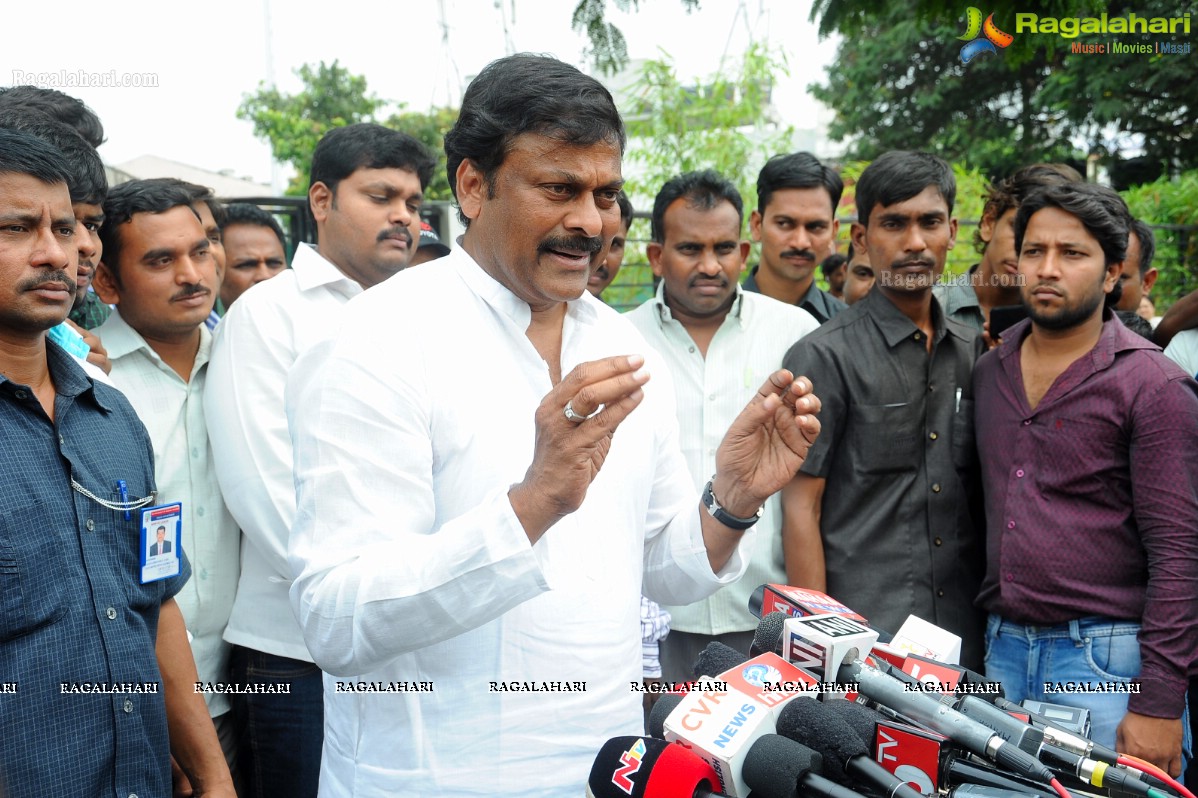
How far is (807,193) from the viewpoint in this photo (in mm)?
4844

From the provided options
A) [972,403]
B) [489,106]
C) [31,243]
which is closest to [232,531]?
[31,243]

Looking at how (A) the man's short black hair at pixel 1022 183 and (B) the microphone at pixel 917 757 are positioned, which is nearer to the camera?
(B) the microphone at pixel 917 757

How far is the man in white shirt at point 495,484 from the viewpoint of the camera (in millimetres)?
1758

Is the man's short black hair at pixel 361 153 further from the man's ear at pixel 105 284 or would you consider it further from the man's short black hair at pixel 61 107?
the man's ear at pixel 105 284

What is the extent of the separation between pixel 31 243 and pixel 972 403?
2922 mm

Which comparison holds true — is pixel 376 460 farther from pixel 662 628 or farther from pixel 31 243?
pixel 662 628

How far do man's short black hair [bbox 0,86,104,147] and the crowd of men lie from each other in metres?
0.03

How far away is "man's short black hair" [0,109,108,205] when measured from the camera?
9.75 ft

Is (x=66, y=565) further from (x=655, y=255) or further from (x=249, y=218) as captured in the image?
(x=249, y=218)

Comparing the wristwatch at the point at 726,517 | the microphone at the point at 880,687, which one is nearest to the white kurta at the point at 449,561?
the wristwatch at the point at 726,517

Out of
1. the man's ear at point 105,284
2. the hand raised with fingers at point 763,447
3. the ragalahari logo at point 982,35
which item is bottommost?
the hand raised with fingers at point 763,447

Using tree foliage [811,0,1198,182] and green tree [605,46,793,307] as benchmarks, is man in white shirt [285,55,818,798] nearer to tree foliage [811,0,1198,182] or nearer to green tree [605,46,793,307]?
green tree [605,46,793,307]

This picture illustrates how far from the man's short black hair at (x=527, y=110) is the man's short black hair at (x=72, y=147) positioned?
57.1 inches

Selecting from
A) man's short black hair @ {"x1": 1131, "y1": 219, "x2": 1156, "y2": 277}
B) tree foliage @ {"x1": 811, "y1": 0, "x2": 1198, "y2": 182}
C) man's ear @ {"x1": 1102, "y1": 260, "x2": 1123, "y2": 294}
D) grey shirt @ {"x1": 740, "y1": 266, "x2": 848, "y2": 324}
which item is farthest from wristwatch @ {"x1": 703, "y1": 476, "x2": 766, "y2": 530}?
tree foliage @ {"x1": 811, "y1": 0, "x2": 1198, "y2": 182}
